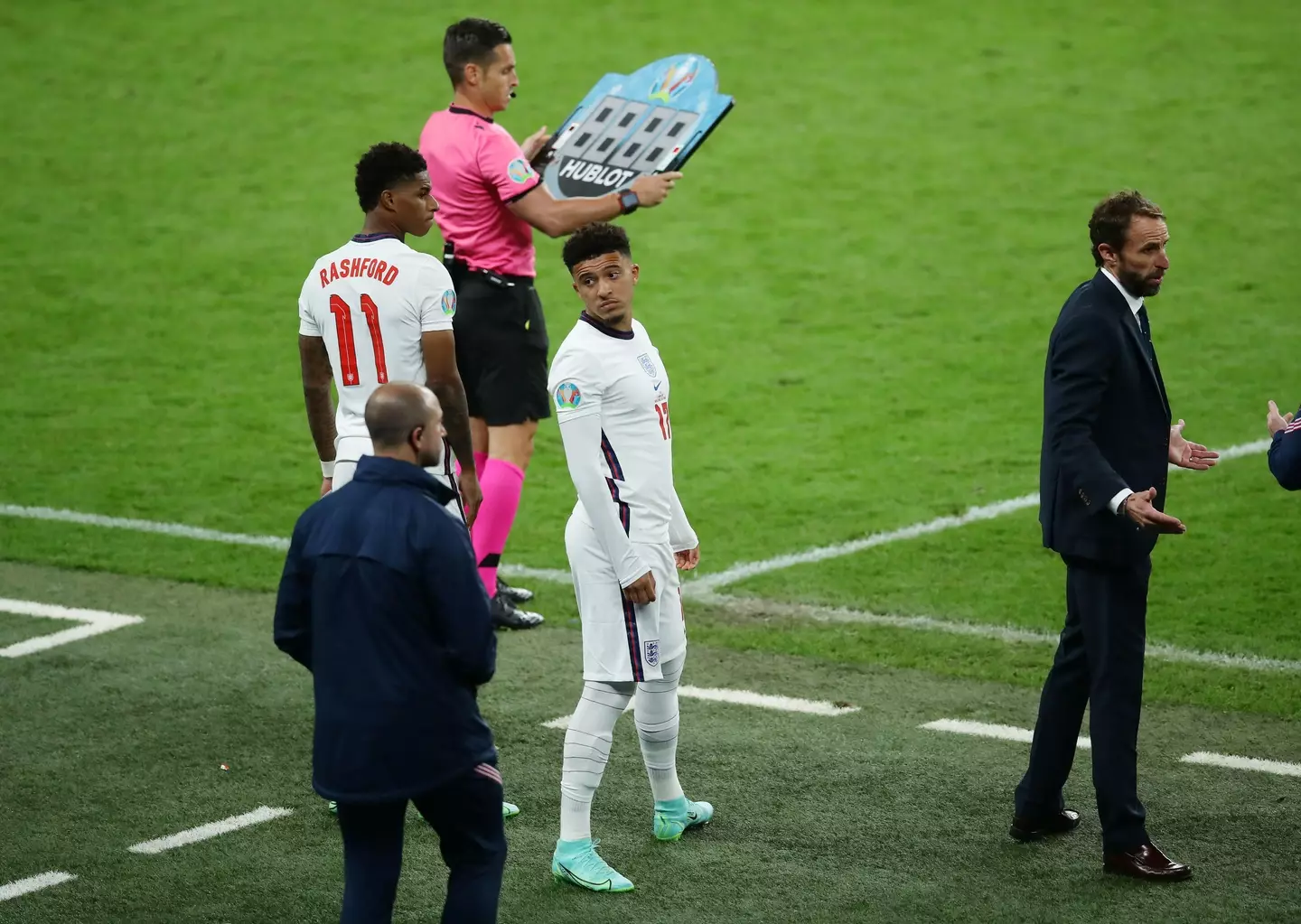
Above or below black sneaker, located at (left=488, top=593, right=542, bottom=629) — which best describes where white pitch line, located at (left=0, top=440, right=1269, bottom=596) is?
above

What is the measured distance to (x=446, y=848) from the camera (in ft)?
15.0

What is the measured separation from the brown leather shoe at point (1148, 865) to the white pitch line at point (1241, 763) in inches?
39.4

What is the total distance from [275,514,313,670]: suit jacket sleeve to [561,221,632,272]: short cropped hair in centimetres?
150

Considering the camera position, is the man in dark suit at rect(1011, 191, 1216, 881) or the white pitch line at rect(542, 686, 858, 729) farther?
the white pitch line at rect(542, 686, 858, 729)

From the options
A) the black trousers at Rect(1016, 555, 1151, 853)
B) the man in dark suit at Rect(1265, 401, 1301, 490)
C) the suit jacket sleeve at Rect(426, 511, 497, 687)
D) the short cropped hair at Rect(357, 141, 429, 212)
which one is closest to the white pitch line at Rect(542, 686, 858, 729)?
the black trousers at Rect(1016, 555, 1151, 853)

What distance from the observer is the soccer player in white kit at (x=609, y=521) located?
552 cm

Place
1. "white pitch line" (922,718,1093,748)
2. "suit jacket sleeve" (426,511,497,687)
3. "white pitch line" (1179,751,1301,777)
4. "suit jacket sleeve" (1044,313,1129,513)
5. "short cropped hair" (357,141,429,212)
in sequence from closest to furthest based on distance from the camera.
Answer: "suit jacket sleeve" (426,511,497,687) → "suit jacket sleeve" (1044,313,1129,513) → "short cropped hair" (357,141,429,212) → "white pitch line" (1179,751,1301,777) → "white pitch line" (922,718,1093,748)

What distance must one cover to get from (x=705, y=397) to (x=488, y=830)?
762 cm

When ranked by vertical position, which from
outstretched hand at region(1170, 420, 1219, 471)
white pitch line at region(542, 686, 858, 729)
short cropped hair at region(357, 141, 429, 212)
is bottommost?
white pitch line at region(542, 686, 858, 729)

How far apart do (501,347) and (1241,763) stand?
137 inches

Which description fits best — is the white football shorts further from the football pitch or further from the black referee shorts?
the black referee shorts

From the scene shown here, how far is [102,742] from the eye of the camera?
6.86 meters

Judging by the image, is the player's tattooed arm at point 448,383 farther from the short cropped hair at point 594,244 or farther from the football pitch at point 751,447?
the football pitch at point 751,447

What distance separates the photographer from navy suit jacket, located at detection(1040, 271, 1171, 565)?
17.9 feet
